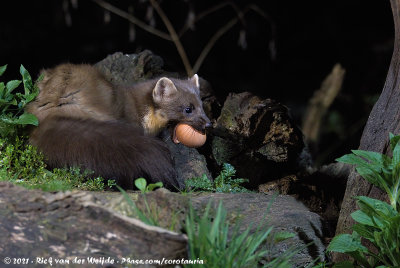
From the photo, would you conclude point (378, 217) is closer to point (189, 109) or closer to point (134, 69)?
point (189, 109)

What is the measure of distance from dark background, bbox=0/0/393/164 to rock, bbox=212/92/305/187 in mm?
1745

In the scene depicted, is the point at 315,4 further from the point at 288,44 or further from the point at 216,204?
the point at 216,204

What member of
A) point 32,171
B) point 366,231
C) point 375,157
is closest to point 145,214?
point 366,231

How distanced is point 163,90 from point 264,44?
288cm

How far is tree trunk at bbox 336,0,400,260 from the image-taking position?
3.90 metres

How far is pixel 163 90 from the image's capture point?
5.41 meters

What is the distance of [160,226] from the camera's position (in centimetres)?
314

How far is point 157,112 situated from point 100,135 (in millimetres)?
1083

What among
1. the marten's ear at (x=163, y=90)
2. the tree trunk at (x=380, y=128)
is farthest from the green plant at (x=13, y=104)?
the tree trunk at (x=380, y=128)

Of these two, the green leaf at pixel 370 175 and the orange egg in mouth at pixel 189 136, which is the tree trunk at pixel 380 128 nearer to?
the green leaf at pixel 370 175

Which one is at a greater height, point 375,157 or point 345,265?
point 375,157

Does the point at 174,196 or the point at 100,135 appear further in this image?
the point at 100,135

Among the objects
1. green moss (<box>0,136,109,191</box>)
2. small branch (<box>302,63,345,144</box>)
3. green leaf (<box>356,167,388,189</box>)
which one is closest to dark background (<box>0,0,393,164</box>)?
small branch (<box>302,63,345,144</box>)

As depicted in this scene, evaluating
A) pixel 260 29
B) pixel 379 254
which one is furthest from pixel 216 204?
pixel 260 29
